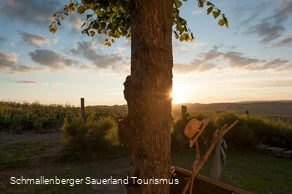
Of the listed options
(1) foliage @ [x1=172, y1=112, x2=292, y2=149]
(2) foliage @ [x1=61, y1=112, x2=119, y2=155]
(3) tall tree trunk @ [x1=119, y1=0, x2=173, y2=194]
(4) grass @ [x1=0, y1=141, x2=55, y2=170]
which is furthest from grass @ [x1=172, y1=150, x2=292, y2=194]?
(4) grass @ [x1=0, y1=141, x2=55, y2=170]

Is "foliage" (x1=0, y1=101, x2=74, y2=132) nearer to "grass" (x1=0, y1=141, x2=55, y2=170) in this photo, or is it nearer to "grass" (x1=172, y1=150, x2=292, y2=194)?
"grass" (x1=0, y1=141, x2=55, y2=170)

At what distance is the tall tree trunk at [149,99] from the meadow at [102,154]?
3.42 m

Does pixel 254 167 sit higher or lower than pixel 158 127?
lower

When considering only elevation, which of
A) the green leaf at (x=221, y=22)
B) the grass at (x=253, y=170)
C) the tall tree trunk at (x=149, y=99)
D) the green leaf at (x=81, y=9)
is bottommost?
the grass at (x=253, y=170)

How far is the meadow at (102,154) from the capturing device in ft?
19.2

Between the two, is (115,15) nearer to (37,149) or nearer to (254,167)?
(254,167)

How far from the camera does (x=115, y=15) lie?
140 inches

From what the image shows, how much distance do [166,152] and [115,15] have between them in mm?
2364

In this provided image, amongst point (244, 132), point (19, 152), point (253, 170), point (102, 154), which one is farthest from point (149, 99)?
point (244, 132)

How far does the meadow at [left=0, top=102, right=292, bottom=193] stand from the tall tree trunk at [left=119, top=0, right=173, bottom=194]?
342cm

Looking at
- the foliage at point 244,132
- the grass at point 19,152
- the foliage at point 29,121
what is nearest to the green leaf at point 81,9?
the grass at point 19,152

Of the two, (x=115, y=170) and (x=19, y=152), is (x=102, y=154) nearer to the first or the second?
(x=115, y=170)

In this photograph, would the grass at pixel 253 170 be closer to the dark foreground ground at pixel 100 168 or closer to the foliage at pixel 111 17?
the dark foreground ground at pixel 100 168

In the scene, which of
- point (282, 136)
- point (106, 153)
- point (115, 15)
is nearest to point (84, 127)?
point (106, 153)
